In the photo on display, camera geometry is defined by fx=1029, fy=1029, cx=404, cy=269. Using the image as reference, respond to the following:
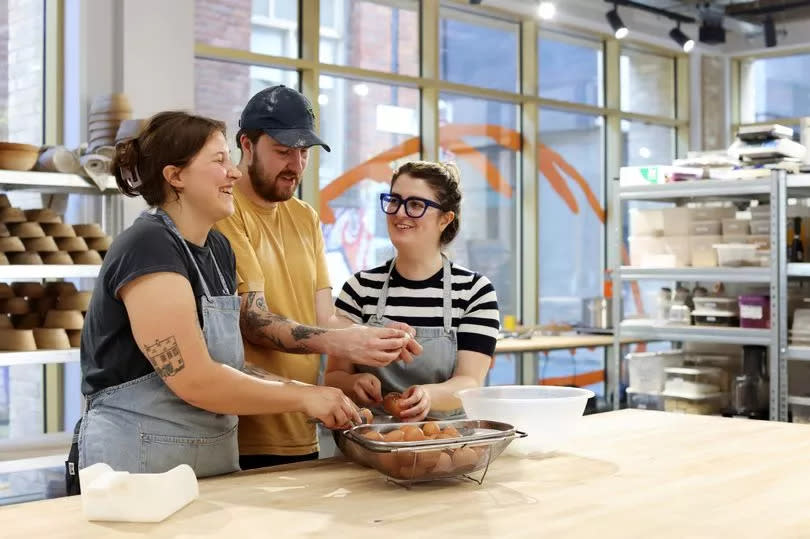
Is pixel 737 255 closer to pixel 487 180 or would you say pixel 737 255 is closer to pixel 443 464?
pixel 487 180


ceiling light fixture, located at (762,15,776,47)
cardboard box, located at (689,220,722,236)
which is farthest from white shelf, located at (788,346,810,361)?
ceiling light fixture, located at (762,15,776,47)

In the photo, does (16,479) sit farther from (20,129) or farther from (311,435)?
(311,435)

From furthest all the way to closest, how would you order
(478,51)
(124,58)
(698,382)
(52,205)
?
(478,51), (698,382), (124,58), (52,205)

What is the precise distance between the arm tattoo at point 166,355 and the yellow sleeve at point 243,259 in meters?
0.46

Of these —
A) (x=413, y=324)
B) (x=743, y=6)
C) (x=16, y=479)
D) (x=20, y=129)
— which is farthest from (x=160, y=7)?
(x=743, y=6)

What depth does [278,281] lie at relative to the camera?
2.65 meters

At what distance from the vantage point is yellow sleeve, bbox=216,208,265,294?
2469 mm

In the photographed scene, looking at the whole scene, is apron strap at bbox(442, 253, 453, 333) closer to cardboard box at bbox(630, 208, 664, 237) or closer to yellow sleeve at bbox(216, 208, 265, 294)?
yellow sleeve at bbox(216, 208, 265, 294)

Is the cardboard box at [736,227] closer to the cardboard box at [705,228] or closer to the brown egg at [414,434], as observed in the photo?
the cardboard box at [705,228]

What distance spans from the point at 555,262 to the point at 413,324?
19.8ft

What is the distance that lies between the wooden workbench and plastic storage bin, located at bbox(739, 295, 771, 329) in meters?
3.36

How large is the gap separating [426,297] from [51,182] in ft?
8.14

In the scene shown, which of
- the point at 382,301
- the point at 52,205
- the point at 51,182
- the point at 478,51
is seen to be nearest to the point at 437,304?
the point at 382,301

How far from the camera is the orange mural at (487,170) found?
7098mm
